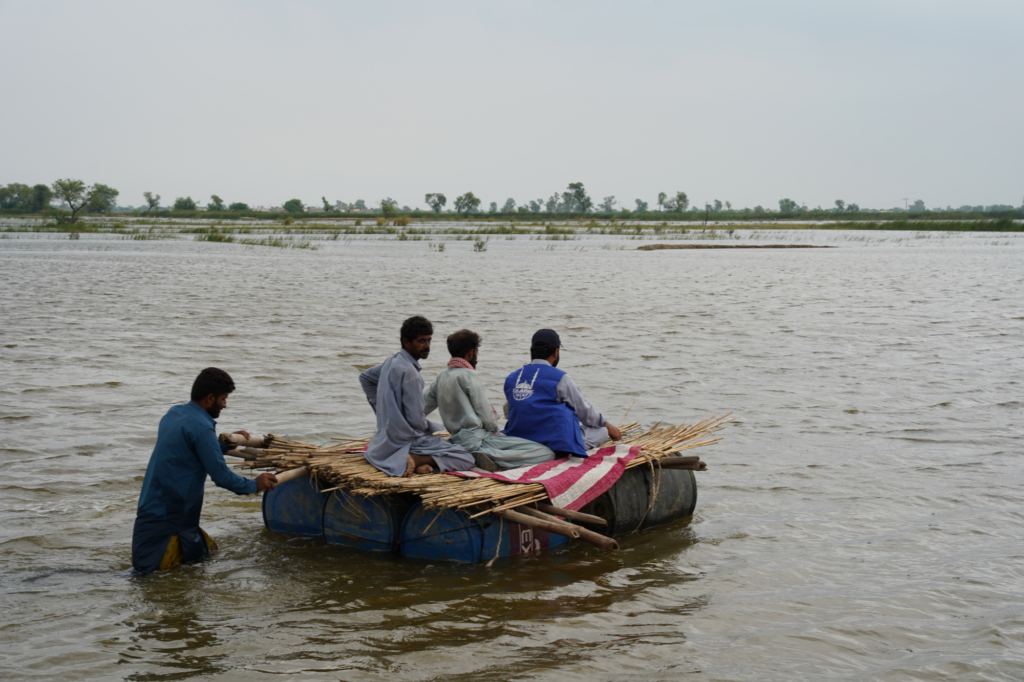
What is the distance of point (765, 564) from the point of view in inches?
246

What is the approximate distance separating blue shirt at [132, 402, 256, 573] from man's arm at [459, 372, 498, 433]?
1.69 meters

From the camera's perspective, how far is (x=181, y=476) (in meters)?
5.42

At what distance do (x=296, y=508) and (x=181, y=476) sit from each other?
45.4 inches

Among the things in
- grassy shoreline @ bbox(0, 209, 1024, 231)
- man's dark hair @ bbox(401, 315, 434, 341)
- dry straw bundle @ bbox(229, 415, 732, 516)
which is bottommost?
dry straw bundle @ bbox(229, 415, 732, 516)

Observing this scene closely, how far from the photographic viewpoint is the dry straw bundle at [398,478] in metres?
5.52

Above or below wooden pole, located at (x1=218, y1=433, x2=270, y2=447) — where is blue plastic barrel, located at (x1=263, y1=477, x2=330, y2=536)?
below

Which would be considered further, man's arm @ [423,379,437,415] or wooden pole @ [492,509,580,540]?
man's arm @ [423,379,437,415]

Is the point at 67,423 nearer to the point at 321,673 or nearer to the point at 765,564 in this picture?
the point at 321,673

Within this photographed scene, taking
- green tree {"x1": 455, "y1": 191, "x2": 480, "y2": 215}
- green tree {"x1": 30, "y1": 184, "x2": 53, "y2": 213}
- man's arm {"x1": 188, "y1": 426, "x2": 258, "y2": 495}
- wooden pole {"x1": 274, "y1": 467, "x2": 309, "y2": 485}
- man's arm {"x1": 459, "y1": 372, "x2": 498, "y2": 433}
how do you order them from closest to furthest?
1. man's arm {"x1": 188, "y1": 426, "x2": 258, "y2": 495}
2. wooden pole {"x1": 274, "y1": 467, "x2": 309, "y2": 485}
3. man's arm {"x1": 459, "y1": 372, "x2": 498, "y2": 433}
4. green tree {"x1": 30, "y1": 184, "x2": 53, "y2": 213}
5. green tree {"x1": 455, "y1": 191, "x2": 480, "y2": 215}

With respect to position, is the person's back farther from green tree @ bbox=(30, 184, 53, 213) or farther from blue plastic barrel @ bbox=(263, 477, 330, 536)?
green tree @ bbox=(30, 184, 53, 213)

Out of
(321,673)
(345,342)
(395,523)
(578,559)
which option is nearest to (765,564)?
(578,559)

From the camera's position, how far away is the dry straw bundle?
217 inches

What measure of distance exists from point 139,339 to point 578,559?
11957 mm

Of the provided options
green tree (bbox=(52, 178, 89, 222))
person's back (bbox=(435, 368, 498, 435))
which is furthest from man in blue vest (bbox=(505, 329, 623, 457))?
green tree (bbox=(52, 178, 89, 222))
